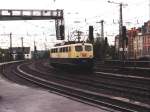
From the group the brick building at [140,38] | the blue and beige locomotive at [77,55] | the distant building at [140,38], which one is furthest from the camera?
the distant building at [140,38]

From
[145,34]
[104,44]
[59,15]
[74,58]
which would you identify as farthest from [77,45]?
[145,34]

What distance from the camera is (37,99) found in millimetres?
18297

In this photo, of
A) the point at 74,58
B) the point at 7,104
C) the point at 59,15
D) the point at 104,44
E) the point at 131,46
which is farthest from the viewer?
the point at 131,46

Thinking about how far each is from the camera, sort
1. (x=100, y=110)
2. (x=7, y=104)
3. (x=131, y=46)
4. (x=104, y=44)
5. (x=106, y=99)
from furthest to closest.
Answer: (x=131, y=46) → (x=104, y=44) → (x=106, y=99) → (x=7, y=104) → (x=100, y=110)

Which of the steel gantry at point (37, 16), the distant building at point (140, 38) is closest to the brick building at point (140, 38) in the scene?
the distant building at point (140, 38)

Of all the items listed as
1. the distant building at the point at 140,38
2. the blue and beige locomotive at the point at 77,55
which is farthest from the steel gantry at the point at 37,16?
the distant building at the point at 140,38

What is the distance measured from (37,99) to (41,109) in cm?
320

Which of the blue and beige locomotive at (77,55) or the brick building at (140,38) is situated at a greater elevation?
the brick building at (140,38)

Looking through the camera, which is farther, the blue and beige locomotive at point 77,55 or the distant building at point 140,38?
the distant building at point 140,38

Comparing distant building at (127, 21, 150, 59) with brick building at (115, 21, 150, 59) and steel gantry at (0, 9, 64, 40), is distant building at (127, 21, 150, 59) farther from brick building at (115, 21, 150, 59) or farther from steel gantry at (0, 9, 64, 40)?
steel gantry at (0, 9, 64, 40)

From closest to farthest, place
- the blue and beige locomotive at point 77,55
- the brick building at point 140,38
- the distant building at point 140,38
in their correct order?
the blue and beige locomotive at point 77,55, the brick building at point 140,38, the distant building at point 140,38

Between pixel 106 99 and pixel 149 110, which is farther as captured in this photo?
pixel 106 99

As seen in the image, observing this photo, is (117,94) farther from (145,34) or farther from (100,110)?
(145,34)

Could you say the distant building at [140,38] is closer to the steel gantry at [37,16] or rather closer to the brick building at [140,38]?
the brick building at [140,38]
